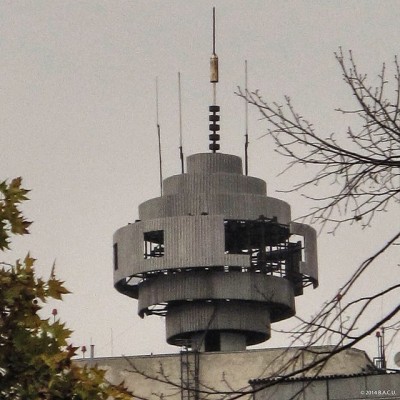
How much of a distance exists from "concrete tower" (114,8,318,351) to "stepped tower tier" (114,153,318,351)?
47mm

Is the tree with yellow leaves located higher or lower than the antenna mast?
lower

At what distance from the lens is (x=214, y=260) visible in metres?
82.9

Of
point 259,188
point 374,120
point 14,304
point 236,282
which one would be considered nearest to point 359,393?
point 236,282

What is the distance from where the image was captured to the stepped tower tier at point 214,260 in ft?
269

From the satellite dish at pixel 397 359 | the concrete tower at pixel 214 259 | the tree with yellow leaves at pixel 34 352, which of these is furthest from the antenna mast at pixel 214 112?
the tree with yellow leaves at pixel 34 352

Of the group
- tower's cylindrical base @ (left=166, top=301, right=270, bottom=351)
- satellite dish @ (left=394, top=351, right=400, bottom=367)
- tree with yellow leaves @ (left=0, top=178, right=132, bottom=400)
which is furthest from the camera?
tower's cylindrical base @ (left=166, top=301, right=270, bottom=351)

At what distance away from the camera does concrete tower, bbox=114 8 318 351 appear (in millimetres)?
81875

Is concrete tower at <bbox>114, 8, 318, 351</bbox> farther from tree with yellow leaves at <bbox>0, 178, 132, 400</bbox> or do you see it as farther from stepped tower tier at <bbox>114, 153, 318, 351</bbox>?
tree with yellow leaves at <bbox>0, 178, 132, 400</bbox>

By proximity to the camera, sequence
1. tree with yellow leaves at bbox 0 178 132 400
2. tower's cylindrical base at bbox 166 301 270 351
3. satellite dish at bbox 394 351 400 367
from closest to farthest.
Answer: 1. tree with yellow leaves at bbox 0 178 132 400
2. satellite dish at bbox 394 351 400 367
3. tower's cylindrical base at bbox 166 301 270 351

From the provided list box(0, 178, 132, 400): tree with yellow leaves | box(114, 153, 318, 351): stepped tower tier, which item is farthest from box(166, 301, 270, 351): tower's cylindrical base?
box(0, 178, 132, 400): tree with yellow leaves

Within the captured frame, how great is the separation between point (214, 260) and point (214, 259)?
47mm

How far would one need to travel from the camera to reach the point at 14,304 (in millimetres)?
20578

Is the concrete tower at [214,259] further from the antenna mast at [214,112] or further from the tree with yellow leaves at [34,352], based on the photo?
the tree with yellow leaves at [34,352]

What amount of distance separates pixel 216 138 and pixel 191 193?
3.23m
